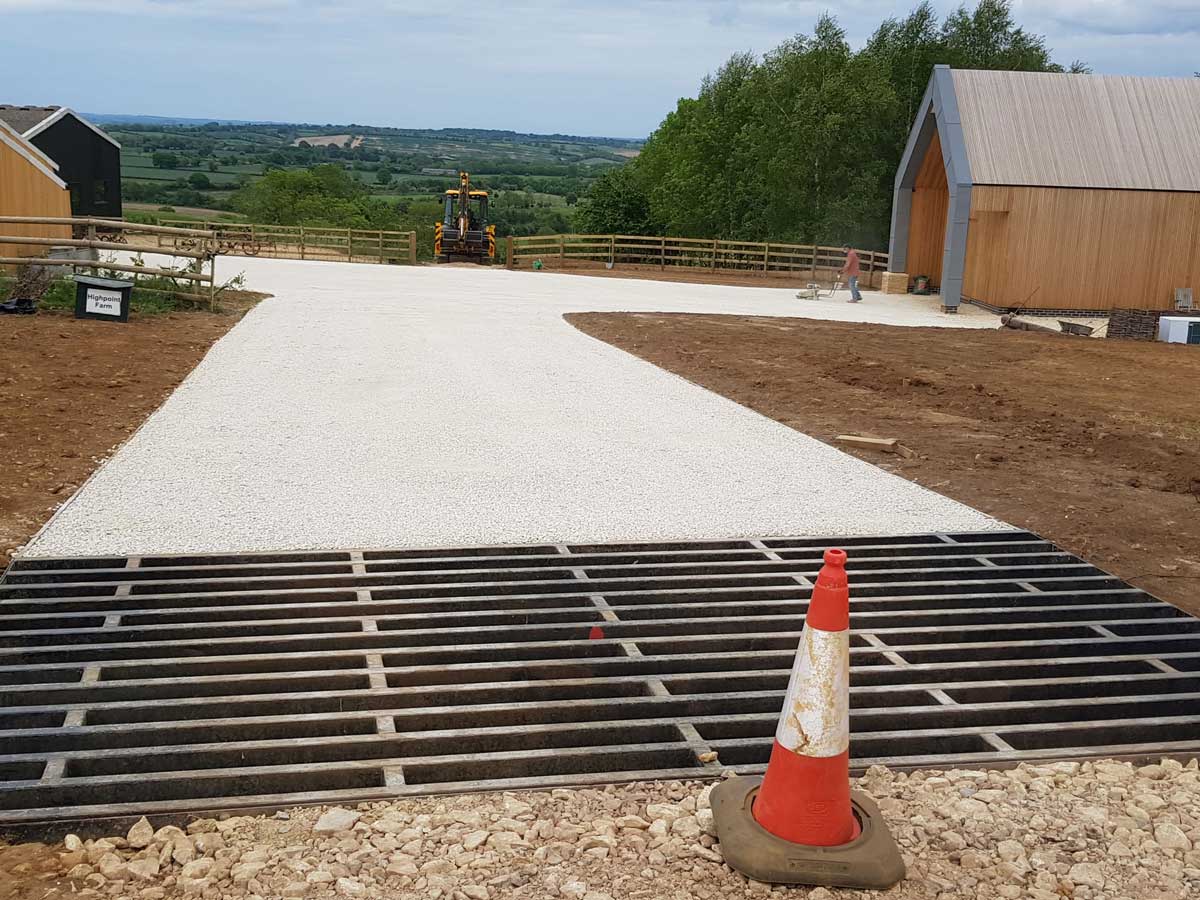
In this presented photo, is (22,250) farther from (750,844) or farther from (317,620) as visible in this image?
(750,844)

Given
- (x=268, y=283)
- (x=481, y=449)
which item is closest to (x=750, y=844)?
(x=481, y=449)

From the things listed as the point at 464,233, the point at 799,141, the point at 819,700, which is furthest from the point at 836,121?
the point at 819,700

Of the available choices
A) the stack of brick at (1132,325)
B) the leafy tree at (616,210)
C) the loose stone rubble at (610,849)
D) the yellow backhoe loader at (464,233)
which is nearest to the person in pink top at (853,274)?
the stack of brick at (1132,325)

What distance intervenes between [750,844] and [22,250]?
70.2 feet

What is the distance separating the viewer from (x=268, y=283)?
72.1 ft

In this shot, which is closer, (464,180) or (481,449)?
(481,449)

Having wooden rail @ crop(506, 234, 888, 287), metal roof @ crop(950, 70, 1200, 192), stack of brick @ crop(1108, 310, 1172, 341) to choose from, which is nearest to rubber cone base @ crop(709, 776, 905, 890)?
stack of brick @ crop(1108, 310, 1172, 341)

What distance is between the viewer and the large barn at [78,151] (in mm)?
35219

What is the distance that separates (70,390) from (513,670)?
22.7 feet

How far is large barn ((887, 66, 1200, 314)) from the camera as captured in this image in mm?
21906

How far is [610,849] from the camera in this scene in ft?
10.1

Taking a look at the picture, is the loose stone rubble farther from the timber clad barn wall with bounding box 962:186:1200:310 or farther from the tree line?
the tree line

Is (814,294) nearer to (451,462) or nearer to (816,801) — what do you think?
(451,462)

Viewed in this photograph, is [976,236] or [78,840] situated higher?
[976,236]
